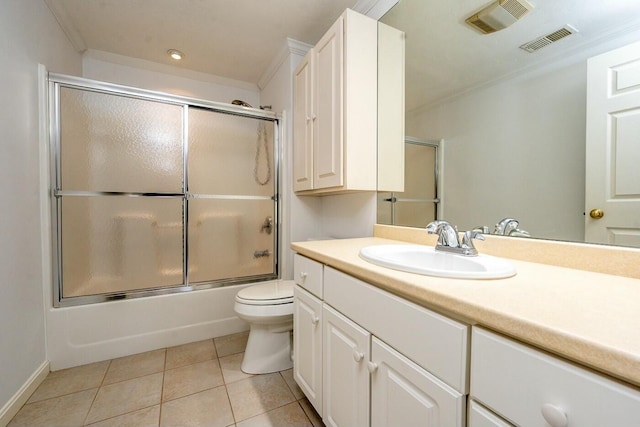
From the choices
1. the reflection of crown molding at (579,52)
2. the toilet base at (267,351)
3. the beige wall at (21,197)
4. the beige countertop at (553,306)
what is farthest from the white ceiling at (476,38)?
the beige wall at (21,197)

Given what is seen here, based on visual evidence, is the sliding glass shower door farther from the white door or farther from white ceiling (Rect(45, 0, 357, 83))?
the white door

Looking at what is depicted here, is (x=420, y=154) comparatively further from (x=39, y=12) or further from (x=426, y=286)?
(x=39, y=12)

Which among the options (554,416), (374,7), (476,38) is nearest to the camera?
(554,416)

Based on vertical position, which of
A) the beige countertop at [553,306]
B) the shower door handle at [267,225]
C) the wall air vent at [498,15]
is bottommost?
the beige countertop at [553,306]

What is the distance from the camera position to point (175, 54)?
228 centimetres

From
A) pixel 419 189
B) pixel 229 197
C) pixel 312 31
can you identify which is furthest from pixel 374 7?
pixel 229 197

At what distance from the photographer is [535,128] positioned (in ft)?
3.07

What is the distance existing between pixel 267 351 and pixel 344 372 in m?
0.84

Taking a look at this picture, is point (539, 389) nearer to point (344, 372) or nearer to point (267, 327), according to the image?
point (344, 372)

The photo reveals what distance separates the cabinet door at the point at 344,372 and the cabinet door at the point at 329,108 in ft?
2.73

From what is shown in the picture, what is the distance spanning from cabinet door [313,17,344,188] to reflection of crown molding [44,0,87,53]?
5.48 feet

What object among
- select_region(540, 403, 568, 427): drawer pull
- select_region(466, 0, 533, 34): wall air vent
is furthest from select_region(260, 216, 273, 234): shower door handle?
select_region(540, 403, 568, 427): drawer pull

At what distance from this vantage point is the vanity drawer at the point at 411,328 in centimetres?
56

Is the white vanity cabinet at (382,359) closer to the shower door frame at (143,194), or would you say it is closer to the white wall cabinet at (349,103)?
the white wall cabinet at (349,103)
